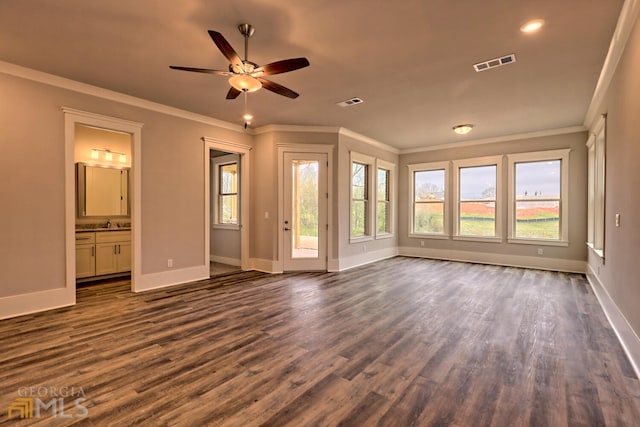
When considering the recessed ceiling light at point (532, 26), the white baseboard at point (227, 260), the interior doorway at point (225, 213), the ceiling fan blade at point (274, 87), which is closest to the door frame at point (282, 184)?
the interior doorway at point (225, 213)

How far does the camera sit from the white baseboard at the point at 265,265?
5.84m

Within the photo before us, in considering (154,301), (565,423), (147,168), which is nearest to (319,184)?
(147,168)

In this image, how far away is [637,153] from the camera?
8.21ft

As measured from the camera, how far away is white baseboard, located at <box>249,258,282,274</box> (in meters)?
5.84

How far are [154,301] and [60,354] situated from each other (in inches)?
58.4

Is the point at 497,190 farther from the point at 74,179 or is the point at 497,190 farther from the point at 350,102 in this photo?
the point at 74,179

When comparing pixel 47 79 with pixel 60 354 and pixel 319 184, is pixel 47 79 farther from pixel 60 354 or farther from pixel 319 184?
pixel 319 184

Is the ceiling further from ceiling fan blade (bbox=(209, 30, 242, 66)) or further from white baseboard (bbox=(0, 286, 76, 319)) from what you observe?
white baseboard (bbox=(0, 286, 76, 319))

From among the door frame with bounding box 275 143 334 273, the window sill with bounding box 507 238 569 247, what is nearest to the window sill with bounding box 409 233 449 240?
the window sill with bounding box 507 238 569 247

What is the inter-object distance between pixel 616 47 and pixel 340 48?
2617 millimetres

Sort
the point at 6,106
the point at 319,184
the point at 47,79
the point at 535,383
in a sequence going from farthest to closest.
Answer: the point at 319,184
the point at 47,79
the point at 6,106
the point at 535,383

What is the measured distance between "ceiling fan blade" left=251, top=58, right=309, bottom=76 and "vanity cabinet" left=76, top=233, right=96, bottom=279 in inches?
172

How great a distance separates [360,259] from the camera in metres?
6.65

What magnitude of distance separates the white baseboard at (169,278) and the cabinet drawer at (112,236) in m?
1.36
